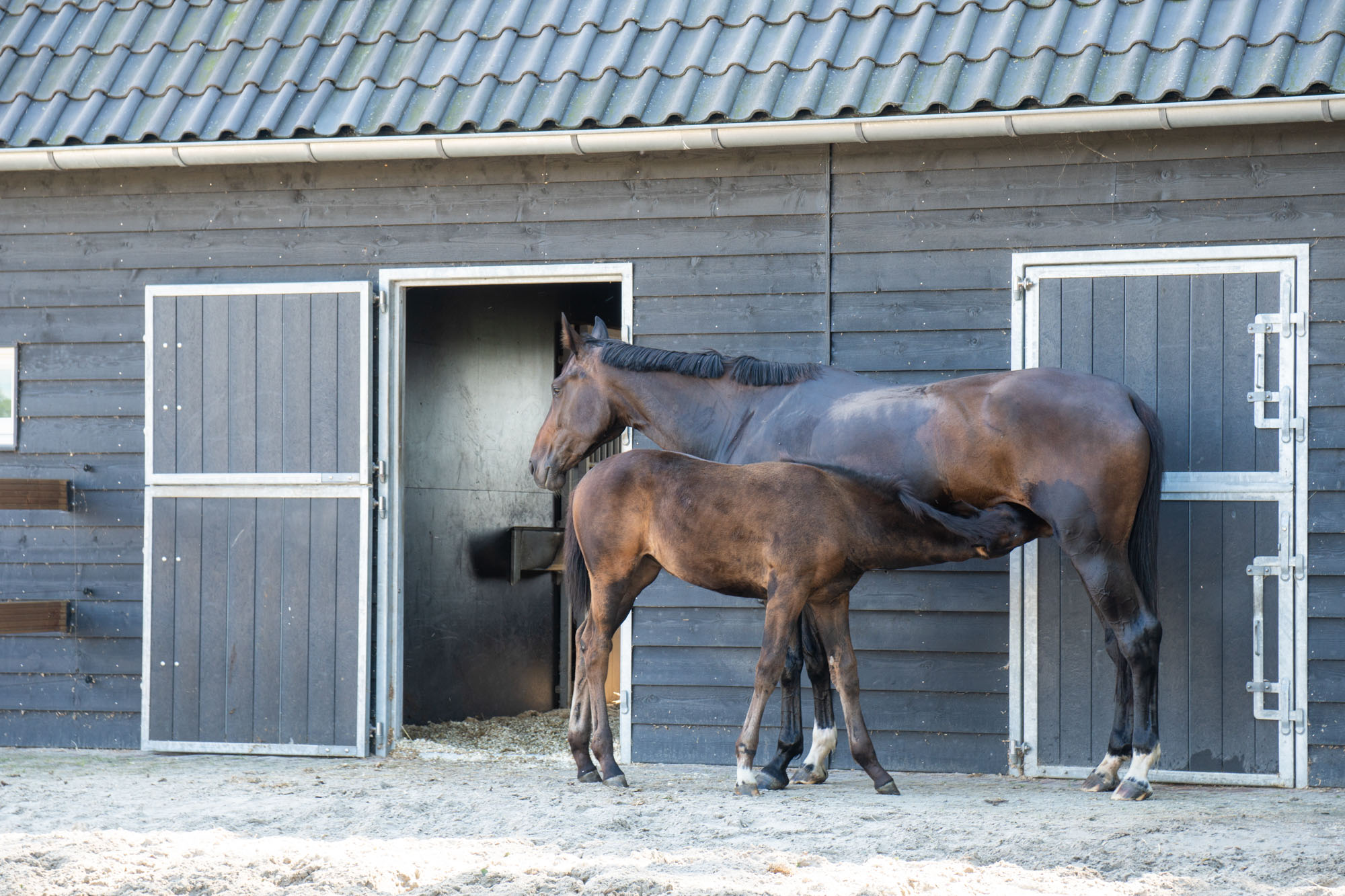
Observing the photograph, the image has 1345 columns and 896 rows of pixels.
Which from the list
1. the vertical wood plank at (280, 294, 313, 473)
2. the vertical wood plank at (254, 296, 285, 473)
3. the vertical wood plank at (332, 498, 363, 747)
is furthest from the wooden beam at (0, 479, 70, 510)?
the vertical wood plank at (332, 498, 363, 747)

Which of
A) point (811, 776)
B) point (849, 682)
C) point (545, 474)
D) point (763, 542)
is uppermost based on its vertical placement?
point (545, 474)

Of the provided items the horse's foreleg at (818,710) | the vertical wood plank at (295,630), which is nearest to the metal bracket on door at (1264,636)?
the horse's foreleg at (818,710)

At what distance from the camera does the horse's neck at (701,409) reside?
5.72m

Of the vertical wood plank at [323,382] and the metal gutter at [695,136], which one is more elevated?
the metal gutter at [695,136]

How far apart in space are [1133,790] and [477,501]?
4049 millimetres

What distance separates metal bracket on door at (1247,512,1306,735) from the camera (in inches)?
216

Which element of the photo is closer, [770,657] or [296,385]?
[770,657]

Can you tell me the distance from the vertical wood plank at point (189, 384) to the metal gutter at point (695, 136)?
0.64m

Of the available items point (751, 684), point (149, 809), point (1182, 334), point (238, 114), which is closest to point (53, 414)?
point (238, 114)

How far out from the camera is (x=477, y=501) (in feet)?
26.3

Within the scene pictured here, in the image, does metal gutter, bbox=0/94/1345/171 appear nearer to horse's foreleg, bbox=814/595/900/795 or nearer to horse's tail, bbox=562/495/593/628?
horse's tail, bbox=562/495/593/628

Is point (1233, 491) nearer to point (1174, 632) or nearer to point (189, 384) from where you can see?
point (1174, 632)

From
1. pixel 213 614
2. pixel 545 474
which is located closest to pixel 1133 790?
pixel 545 474

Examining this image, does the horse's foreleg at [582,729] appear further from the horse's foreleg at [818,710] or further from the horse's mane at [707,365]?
the horse's mane at [707,365]
